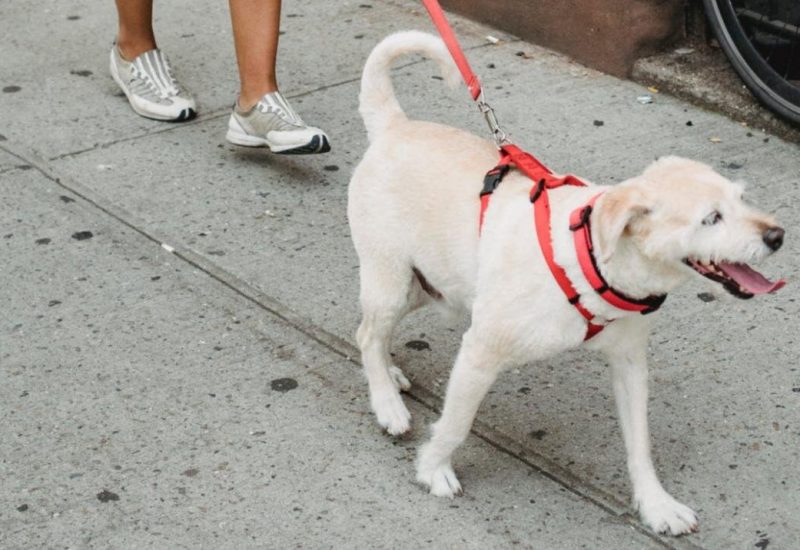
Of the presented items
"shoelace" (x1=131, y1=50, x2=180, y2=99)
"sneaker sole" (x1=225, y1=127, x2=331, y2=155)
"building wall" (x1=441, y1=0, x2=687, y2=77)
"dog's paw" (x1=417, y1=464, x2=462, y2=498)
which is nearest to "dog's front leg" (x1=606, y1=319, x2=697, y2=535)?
"dog's paw" (x1=417, y1=464, x2=462, y2=498)

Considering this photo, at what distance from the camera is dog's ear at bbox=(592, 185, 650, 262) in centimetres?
303

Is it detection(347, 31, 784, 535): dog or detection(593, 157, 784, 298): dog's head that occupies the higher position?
detection(593, 157, 784, 298): dog's head

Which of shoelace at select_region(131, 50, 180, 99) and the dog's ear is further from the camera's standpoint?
shoelace at select_region(131, 50, 180, 99)

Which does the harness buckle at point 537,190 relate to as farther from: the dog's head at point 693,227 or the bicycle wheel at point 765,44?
the bicycle wheel at point 765,44

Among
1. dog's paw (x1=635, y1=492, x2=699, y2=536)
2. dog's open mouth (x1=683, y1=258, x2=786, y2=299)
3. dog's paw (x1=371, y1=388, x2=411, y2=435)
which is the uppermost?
dog's open mouth (x1=683, y1=258, x2=786, y2=299)

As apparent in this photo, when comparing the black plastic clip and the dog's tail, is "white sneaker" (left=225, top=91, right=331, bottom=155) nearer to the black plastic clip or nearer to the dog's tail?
the dog's tail

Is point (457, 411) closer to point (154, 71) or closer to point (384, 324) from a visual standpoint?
point (384, 324)

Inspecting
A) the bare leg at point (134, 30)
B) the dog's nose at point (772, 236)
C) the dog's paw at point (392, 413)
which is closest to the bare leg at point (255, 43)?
the bare leg at point (134, 30)

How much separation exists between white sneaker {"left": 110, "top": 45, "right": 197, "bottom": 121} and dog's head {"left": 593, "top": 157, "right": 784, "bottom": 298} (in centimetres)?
320

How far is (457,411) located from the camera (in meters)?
3.49

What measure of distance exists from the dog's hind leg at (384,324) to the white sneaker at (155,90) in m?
2.28

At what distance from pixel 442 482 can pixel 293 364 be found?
81 cm

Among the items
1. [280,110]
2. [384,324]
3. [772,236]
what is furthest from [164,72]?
[772,236]

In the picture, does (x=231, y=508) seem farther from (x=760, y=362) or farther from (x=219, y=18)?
(x=219, y=18)
